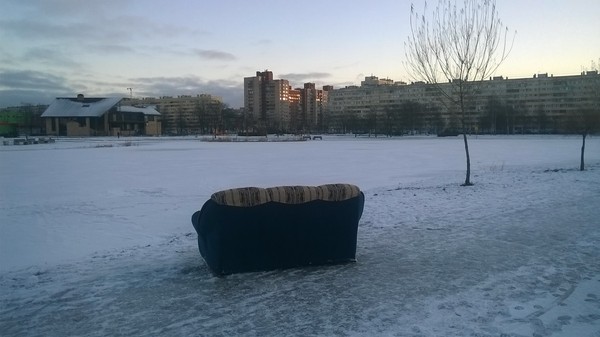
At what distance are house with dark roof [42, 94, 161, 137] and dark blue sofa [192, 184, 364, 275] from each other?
10924 centimetres

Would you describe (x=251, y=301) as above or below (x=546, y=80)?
below

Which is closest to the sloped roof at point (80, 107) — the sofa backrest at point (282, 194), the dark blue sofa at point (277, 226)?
the dark blue sofa at point (277, 226)

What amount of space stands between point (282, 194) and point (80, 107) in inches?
4672

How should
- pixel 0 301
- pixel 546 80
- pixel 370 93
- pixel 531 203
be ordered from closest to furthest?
1. pixel 0 301
2. pixel 531 203
3. pixel 546 80
4. pixel 370 93

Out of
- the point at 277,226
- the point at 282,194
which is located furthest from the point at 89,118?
the point at 282,194

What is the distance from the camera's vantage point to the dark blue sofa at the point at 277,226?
21.0 feet

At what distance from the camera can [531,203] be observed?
497 inches

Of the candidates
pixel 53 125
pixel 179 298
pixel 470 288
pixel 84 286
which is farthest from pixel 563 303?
pixel 53 125

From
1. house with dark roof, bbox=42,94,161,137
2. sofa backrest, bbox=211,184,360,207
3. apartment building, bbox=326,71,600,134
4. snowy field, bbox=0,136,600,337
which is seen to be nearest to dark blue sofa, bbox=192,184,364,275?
sofa backrest, bbox=211,184,360,207

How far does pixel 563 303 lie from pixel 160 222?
27.3ft

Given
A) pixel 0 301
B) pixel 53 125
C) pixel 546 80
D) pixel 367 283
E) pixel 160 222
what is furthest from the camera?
pixel 546 80

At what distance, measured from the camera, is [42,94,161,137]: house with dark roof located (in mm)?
109812

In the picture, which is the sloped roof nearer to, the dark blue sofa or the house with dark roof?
the house with dark roof

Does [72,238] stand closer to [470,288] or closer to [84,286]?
[84,286]
